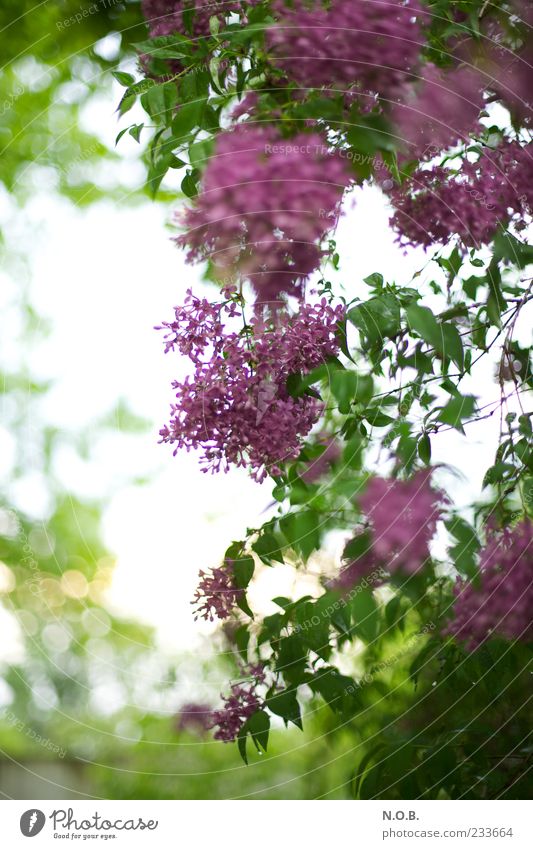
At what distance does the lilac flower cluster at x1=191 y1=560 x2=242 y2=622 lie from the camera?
717 mm

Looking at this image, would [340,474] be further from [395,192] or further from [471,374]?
[395,192]

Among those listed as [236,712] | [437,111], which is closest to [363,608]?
[236,712]

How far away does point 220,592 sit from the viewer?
2.36 ft

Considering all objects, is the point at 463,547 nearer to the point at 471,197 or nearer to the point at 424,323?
the point at 424,323

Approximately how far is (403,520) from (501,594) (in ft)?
0.40

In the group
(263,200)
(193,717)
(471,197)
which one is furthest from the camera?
(193,717)

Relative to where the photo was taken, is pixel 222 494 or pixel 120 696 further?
pixel 120 696

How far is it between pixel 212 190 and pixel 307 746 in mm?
1006

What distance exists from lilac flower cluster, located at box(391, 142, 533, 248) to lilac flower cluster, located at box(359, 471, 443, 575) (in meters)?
0.27

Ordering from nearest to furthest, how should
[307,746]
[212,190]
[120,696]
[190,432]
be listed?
[212,190]
[190,432]
[120,696]
[307,746]

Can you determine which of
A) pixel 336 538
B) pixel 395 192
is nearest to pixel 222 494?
pixel 336 538

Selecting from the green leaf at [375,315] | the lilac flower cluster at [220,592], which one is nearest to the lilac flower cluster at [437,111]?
the green leaf at [375,315]

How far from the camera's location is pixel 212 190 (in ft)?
1.60

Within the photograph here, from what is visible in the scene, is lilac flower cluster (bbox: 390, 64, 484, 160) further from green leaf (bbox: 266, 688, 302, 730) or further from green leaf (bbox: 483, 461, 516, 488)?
green leaf (bbox: 266, 688, 302, 730)
